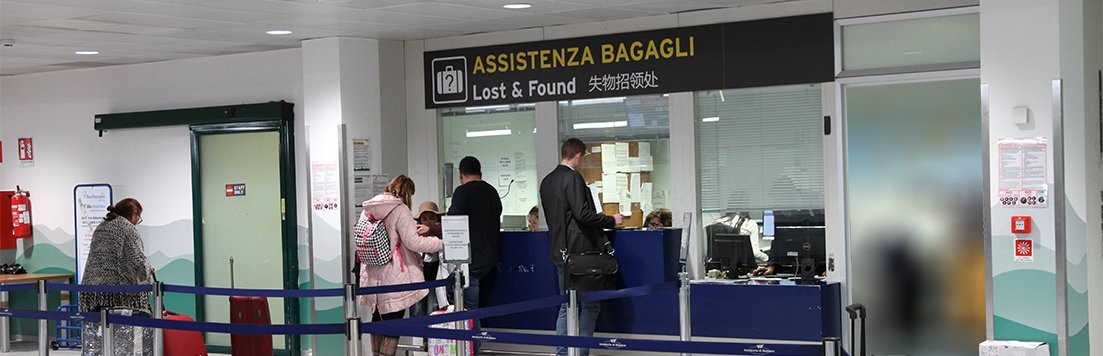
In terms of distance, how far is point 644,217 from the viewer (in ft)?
32.6

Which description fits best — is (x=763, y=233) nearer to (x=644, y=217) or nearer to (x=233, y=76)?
(x=644, y=217)

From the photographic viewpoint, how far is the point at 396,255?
8.95 m

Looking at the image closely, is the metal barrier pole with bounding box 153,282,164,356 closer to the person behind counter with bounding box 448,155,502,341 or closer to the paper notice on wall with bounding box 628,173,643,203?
the person behind counter with bounding box 448,155,502,341

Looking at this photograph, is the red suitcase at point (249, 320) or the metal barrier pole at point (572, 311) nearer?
the metal barrier pole at point (572, 311)

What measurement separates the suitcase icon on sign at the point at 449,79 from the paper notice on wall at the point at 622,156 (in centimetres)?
140

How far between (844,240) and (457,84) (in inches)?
134

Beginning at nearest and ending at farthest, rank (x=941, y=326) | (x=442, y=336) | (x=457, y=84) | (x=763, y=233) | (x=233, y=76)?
(x=442, y=336) → (x=941, y=326) → (x=763, y=233) → (x=457, y=84) → (x=233, y=76)

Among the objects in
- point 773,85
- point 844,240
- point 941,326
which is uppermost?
point 773,85

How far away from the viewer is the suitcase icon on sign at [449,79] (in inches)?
421

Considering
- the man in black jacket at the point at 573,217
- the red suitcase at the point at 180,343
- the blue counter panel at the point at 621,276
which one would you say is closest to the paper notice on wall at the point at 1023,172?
the man in black jacket at the point at 573,217

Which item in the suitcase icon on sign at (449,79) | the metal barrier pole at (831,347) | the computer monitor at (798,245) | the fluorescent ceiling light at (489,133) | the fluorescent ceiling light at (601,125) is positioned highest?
the suitcase icon on sign at (449,79)

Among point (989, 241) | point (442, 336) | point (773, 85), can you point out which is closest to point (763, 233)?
point (773, 85)

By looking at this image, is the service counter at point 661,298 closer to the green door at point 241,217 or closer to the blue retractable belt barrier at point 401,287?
the blue retractable belt barrier at point 401,287

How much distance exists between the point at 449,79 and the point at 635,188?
185cm
